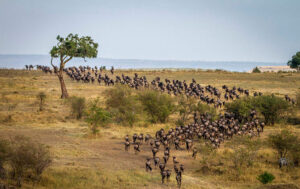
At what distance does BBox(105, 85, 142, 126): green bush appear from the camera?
30.5m

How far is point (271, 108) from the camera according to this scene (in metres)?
31.3

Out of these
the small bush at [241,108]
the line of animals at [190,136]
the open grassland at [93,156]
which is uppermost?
the small bush at [241,108]

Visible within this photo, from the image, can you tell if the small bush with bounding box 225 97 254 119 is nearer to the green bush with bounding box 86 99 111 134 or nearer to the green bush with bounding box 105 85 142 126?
the green bush with bounding box 105 85 142 126

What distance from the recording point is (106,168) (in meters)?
18.2

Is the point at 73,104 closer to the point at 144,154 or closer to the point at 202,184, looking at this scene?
the point at 144,154

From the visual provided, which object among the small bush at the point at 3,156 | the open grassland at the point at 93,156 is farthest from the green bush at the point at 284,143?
the small bush at the point at 3,156

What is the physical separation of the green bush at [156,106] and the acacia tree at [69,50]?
12665 mm

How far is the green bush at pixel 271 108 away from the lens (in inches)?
1232

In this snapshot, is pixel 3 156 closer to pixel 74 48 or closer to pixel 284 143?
pixel 284 143

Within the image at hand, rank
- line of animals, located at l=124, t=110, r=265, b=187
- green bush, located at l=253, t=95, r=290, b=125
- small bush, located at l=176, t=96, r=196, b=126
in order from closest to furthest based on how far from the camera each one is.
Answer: line of animals, located at l=124, t=110, r=265, b=187 < green bush, located at l=253, t=95, r=290, b=125 < small bush, located at l=176, t=96, r=196, b=126

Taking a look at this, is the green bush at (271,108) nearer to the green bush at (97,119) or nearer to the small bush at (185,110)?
the small bush at (185,110)

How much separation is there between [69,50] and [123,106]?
13124 millimetres

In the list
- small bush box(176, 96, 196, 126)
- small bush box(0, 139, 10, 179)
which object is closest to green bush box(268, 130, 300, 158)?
small bush box(176, 96, 196, 126)

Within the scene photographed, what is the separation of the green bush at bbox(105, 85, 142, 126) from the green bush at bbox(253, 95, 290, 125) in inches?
381
